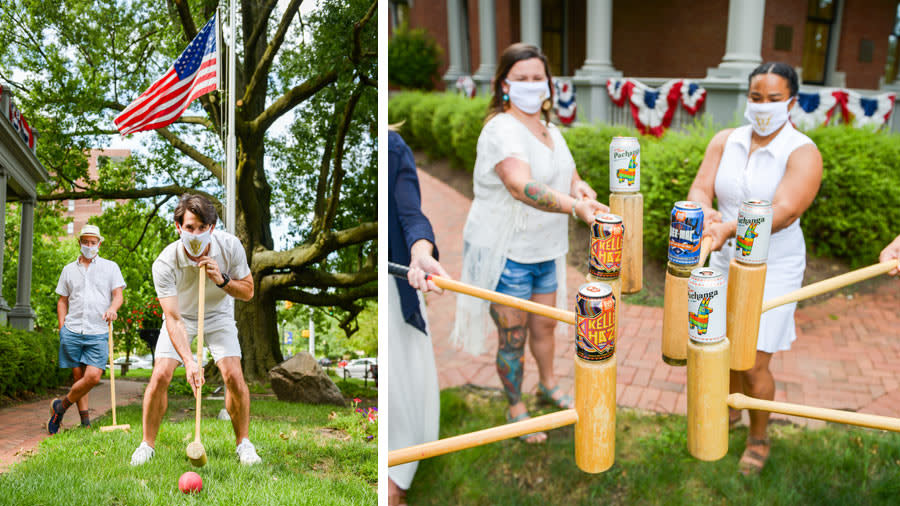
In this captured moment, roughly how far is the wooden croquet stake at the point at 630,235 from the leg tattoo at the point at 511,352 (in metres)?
1.05

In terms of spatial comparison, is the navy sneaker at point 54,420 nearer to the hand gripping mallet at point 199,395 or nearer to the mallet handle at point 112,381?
the mallet handle at point 112,381

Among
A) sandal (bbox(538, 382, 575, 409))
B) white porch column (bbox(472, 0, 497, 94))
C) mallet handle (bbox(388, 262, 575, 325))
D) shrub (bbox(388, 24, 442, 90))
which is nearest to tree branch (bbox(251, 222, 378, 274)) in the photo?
mallet handle (bbox(388, 262, 575, 325))

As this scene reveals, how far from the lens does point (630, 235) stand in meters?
1.73

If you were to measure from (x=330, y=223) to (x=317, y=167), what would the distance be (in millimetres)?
184

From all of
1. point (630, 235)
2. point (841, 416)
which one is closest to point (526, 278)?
point (630, 235)

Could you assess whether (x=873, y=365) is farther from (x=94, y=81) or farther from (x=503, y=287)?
(x=94, y=81)

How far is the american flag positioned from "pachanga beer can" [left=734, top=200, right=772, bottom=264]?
60.0 inches

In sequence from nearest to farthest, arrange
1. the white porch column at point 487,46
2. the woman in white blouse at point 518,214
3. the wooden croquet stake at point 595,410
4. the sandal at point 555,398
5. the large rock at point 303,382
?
the wooden croquet stake at point 595,410 → the large rock at point 303,382 → the woman in white blouse at point 518,214 → the sandal at point 555,398 → the white porch column at point 487,46

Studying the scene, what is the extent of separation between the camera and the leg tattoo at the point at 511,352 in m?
2.76

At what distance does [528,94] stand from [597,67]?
239 inches

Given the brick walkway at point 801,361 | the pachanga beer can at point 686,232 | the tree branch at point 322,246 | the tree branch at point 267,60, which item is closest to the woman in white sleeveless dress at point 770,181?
the pachanga beer can at point 686,232

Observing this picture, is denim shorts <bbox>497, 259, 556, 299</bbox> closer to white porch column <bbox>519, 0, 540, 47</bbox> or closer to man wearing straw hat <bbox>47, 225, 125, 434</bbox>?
man wearing straw hat <bbox>47, 225, 125, 434</bbox>

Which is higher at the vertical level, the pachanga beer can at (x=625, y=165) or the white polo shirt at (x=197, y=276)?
the pachanga beer can at (x=625, y=165)

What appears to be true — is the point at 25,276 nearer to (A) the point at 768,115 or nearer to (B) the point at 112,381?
(B) the point at 112,381
